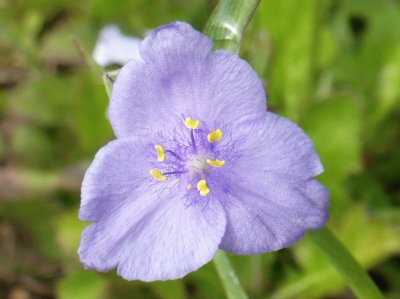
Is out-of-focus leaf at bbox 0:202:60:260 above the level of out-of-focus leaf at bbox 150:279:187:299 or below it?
below

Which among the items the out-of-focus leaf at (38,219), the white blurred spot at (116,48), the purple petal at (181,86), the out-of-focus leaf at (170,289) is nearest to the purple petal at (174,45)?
the purple petal at (181,86)

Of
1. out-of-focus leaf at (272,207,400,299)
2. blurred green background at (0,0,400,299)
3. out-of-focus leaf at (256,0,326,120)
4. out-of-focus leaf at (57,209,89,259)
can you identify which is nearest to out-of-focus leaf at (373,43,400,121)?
blurred green background at (0,0,400,299)

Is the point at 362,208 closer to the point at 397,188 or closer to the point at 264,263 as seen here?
the point at 264,263

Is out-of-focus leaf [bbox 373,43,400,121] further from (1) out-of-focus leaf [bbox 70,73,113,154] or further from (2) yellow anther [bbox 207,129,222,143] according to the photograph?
(2) yellow anther [bbox 207,129,222,143]

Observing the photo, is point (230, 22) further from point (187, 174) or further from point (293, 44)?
point (293, 44)

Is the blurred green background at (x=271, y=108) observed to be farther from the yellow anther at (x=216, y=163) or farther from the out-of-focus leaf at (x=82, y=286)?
the yellow anther at (x=216, y=163)

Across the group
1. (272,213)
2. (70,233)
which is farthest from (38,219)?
(272,213)
